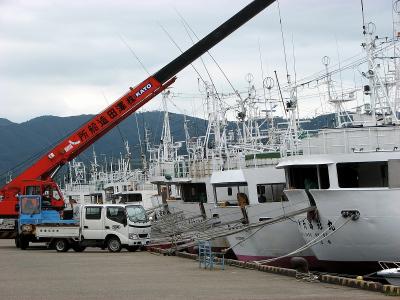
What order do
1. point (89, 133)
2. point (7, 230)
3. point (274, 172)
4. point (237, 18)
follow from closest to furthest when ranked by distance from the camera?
point (274, 172) → point (237, 18) → point (89, 133) → point (7, 230)

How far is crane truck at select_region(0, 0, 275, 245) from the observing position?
2972 cm

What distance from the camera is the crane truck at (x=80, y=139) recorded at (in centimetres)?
2972

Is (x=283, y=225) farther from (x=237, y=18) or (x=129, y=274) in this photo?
(x=237, y=18)

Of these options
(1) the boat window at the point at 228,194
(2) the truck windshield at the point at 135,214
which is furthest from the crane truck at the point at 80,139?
(1) the boat window at the point at 228,194

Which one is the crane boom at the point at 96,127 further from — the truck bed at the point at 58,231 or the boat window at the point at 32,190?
the truck bed at the point at 58,231

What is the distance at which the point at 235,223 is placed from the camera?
25.5m

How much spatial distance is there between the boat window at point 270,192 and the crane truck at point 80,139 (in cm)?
688

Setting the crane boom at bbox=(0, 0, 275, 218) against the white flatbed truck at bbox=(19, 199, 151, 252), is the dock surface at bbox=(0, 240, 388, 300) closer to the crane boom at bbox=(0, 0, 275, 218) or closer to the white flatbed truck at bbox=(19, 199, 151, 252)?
the white flatbed truck at bbox=(19, 199, 151, 252)

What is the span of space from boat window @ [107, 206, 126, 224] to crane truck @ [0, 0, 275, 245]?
10.7 ft

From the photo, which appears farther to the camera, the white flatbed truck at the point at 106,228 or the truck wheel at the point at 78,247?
the truck wheel at the point at 78,247

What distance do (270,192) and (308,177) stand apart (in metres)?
4.98

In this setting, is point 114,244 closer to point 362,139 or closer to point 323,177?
point 323,177

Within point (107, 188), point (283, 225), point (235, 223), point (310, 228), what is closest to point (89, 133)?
point (235, 223)

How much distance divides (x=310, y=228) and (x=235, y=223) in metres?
5.01
